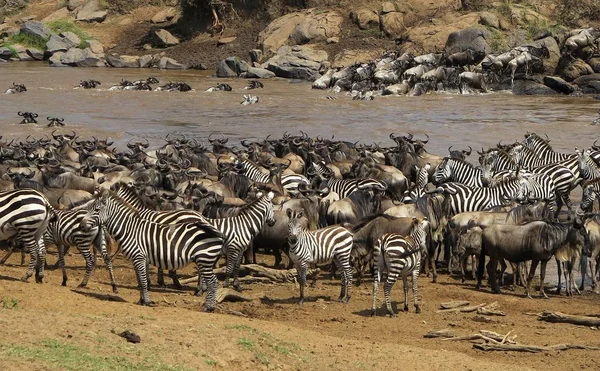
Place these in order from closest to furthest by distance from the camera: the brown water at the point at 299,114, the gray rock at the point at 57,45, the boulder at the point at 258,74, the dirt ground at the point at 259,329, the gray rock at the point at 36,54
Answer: the dirt ground at the point at 259,329 < the brown water at the point at 299,114 < the boulder at the point at 258,74 < the gray rock at the point at 57,45 < the gray rock at the point at 36,54

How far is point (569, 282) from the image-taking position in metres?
14.3

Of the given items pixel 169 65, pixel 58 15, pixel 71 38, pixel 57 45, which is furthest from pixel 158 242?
pixel 58 15

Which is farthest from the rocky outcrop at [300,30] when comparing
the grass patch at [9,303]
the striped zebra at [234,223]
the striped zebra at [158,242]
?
the grass patch at [9,303]

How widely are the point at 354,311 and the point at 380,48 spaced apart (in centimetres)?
3723

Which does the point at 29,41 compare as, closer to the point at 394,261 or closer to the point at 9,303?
the point at 394,261

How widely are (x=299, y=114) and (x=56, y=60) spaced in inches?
1011

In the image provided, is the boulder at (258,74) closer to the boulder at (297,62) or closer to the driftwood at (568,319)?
the boulder at (297,62)

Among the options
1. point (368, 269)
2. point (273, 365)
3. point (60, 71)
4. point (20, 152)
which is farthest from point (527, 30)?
point (273, 365)

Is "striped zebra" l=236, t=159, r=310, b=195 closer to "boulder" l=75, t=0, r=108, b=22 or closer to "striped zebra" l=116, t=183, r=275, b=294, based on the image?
"striped zebra" l=116, t=183, r=275, b=294

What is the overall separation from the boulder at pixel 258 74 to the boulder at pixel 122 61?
9.70m

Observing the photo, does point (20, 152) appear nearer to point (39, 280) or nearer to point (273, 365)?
point (39, 280)

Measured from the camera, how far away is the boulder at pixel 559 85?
40156 millimetres

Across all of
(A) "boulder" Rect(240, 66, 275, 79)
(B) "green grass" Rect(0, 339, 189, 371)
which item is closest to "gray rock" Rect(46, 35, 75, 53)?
(A) "boulder" Rect(240, 66, 275, 79)

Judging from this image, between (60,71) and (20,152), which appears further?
(60,71)
